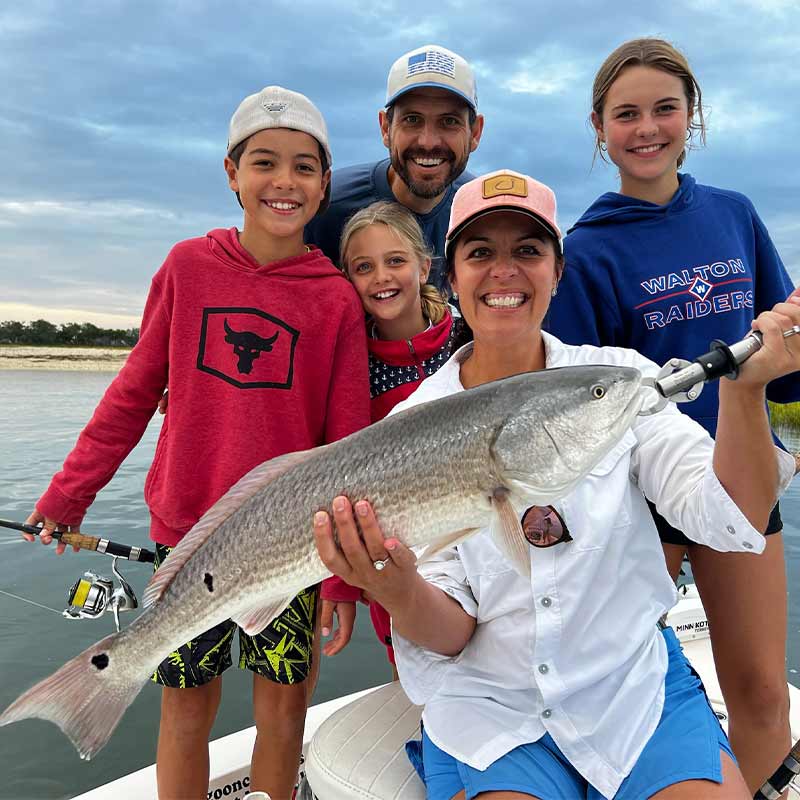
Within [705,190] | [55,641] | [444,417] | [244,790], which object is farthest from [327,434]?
[55,641]

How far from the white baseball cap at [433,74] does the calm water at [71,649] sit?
4897mm

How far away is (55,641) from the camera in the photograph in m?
7.05

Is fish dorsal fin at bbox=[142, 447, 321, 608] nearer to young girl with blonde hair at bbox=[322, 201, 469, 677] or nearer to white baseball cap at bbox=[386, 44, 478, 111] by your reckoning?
young girl with blonde hair at bbox=[322, 201, 469, 677]

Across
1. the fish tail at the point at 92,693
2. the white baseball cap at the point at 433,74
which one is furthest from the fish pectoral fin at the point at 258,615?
the white baseball cap at the point at 433,74

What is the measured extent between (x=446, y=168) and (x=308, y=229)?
0.86 meters

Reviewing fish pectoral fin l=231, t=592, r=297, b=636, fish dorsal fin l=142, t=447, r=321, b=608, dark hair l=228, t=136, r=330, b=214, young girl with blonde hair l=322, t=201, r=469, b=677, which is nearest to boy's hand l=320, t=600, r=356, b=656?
young girl with blonde hair l=322, t=201, r=469, b=677

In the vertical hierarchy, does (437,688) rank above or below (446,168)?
below

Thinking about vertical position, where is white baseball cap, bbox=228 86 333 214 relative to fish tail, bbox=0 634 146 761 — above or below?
above

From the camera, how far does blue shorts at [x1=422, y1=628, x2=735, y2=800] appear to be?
2.07 m

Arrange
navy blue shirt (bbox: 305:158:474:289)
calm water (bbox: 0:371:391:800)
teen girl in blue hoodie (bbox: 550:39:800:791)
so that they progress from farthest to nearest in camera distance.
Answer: calm water (bbox: 0:371:391:800), navy blue shirt (bbox: 305:158:474:289), teen girl in blue hoodie (bbox: 550:39:800:791)

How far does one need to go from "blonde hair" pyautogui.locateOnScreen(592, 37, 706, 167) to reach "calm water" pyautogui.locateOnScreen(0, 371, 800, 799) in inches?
206

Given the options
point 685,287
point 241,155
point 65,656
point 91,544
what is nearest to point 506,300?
point 685,287

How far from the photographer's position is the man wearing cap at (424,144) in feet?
11.9

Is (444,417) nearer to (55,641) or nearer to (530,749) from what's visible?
(530,749)
